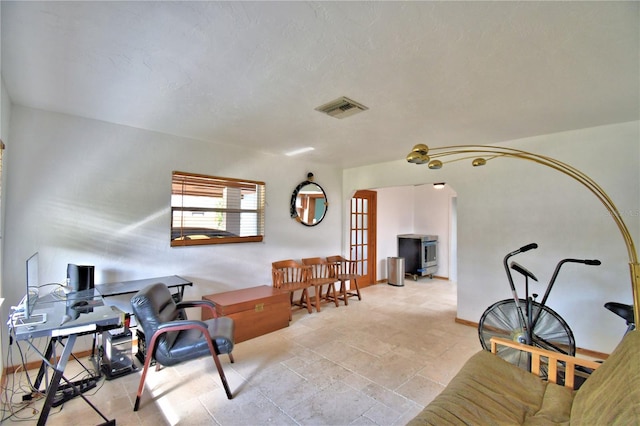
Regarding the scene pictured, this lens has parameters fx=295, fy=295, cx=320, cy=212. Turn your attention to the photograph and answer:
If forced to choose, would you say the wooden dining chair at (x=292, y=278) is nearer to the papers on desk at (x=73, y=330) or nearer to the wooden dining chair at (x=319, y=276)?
the wooden dining chair at (x=319, y=276)

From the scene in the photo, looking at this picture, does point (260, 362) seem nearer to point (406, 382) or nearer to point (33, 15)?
point (406, 382)

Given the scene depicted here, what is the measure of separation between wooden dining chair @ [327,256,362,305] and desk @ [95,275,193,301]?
245cm

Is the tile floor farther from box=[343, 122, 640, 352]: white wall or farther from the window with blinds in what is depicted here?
the window with blinds

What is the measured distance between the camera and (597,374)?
1525 mm

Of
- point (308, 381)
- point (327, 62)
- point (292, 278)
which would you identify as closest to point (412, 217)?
point (292, 278)

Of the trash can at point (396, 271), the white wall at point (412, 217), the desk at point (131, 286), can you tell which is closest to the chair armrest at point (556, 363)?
the desk at point (131, 286)

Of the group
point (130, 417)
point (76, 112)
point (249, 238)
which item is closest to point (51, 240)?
point (76, 112)

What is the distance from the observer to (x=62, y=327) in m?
1.75

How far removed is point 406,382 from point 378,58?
8.27ft

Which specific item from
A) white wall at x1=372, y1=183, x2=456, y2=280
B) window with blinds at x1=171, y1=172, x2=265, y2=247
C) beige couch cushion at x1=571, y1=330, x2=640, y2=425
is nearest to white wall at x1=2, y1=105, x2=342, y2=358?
window with blinds at x1=171, y1=172, x2=265, y2=247

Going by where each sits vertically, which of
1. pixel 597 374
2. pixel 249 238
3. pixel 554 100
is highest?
pixel 554 100

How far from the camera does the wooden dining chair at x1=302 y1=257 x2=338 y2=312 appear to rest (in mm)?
4531

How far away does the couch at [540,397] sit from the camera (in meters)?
1.22

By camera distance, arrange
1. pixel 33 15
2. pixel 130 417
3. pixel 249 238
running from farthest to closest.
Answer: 1. pixel 249 238
2. pixel 130 417
3. pixel 33 15
